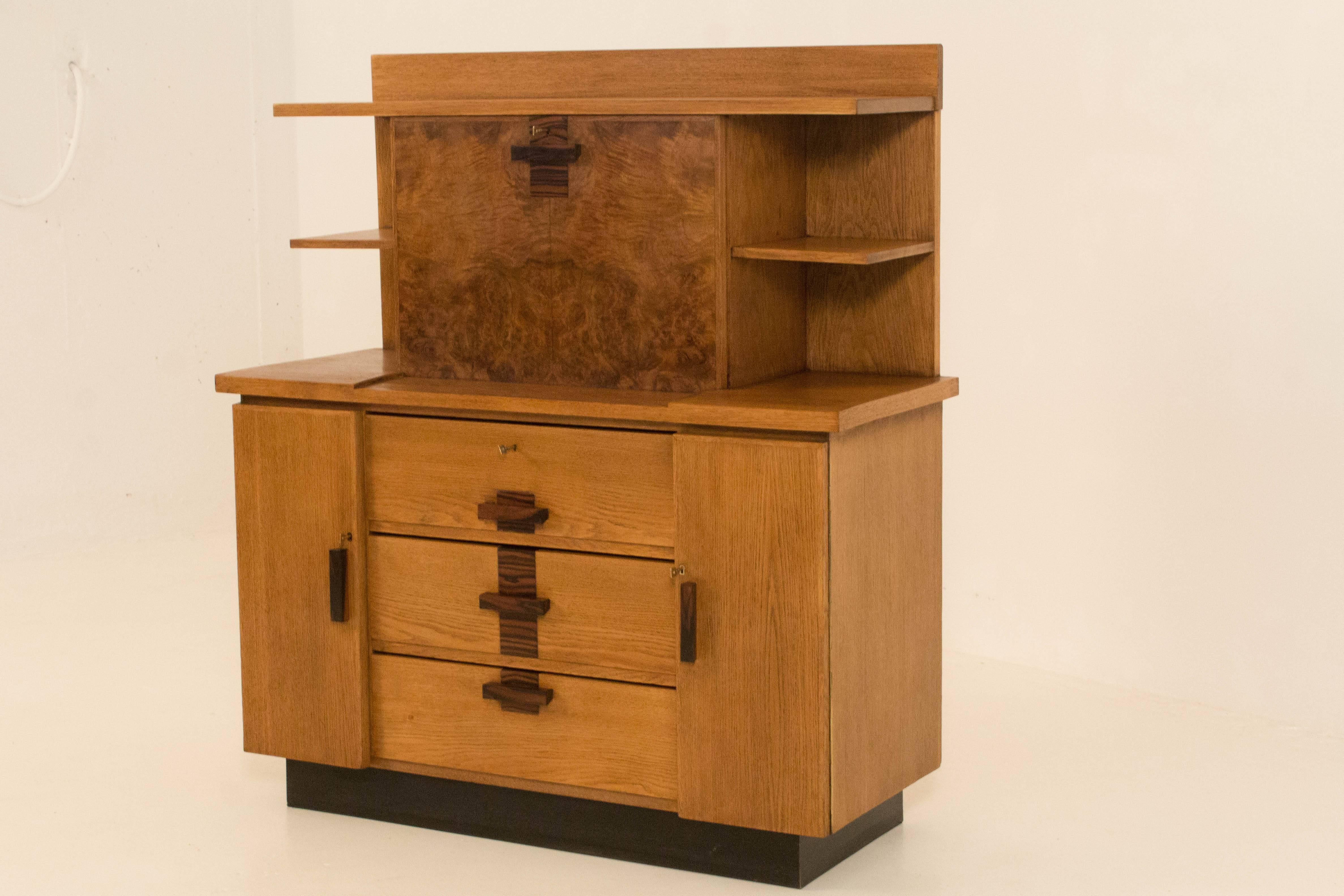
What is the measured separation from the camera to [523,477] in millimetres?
2951

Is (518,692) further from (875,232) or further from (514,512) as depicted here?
(875,232)

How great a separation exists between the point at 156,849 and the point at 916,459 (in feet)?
5.04

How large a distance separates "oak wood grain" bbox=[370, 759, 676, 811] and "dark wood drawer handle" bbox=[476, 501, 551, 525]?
466 mm

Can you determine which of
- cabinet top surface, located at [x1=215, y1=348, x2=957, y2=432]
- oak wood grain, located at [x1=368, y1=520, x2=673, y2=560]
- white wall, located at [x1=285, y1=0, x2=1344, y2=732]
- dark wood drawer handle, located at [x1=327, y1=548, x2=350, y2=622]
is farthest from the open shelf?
white wall, located at [x1=285, y1=0, x2=1344, y2=732]

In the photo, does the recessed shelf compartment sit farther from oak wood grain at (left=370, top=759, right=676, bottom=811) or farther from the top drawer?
oak wood grain at (left=370, top=759, right=676, bottom=811)

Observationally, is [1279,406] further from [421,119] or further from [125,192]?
[125,192]

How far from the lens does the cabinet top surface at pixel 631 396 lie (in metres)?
2.71

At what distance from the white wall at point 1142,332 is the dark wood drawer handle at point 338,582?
1786mm

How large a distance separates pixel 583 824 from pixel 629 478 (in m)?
0.64

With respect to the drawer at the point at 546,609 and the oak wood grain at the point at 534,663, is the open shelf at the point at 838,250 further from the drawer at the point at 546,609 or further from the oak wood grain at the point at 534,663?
the oak wood grain at the point at 534,663

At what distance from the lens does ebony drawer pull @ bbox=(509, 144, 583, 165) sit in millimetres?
2990

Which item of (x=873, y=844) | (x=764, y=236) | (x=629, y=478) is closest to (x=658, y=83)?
(x=764, y=236)

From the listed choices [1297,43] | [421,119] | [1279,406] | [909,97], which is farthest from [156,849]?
[1297,43]

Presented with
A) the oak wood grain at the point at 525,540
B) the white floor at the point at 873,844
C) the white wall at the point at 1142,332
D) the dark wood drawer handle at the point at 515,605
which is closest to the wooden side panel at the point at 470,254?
the oak wood grain at the point at 525,540
